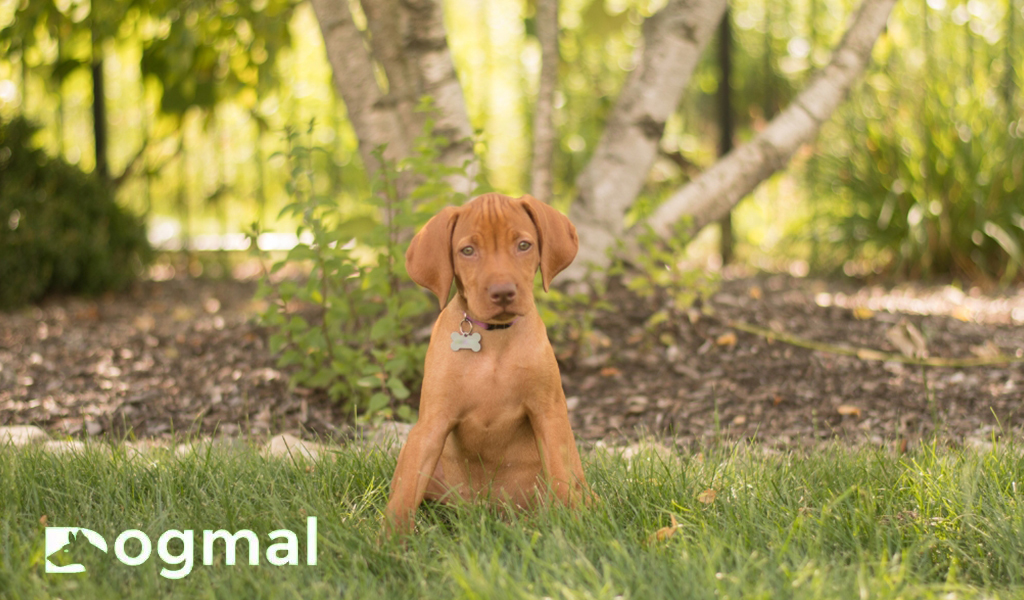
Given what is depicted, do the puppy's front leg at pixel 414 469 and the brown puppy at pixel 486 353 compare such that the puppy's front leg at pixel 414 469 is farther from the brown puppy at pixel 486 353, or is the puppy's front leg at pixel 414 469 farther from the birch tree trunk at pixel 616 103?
the birch tree trunk at pixel 616 103

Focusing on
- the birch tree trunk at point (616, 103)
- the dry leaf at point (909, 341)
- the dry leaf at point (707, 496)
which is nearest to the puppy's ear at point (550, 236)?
the dry leaf at point (707, 496)

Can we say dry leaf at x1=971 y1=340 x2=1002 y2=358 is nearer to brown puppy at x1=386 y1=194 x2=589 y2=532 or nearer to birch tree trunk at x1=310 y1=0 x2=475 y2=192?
birch tree trunk at x1=310 y1=0 x2=475 y2=192

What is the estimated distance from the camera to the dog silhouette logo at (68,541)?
206cm

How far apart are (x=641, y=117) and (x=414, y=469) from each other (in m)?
3.09

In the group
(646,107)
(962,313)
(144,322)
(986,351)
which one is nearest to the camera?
(986,351)

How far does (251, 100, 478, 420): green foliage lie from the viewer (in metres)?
3.31

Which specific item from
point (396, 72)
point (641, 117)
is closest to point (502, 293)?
point (396, 72)

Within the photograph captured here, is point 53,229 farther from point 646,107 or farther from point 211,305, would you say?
point 646,107

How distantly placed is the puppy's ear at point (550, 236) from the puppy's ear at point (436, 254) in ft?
0.68

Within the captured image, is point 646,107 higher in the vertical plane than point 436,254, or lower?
higher

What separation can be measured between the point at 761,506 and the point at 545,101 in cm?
272

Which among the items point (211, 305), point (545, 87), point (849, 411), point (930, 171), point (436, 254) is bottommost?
point (849, 411)

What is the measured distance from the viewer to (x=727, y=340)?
432cm

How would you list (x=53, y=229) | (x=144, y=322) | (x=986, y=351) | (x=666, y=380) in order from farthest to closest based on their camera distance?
(x=53, y=229) < (x=144, y=322) < (x=986, y=351) < (x=666, y=380)
